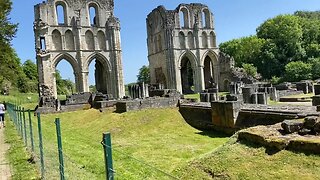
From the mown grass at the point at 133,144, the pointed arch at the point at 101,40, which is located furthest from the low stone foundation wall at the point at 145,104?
the pointed arch at the point at 101,40

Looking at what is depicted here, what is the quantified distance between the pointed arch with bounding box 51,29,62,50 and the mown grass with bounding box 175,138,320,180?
31449 mm

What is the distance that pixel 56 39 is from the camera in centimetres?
3619

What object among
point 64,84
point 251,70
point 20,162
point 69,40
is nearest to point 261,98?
point 20,162

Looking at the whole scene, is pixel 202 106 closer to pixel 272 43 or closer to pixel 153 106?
pixel 153 106

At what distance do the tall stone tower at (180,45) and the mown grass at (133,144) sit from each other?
66.9 feet

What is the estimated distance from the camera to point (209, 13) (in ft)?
146

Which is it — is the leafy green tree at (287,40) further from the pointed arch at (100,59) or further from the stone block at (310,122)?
the stone block at (310,122)

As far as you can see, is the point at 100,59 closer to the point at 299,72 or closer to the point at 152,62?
the point at 152,62

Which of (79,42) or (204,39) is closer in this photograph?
(79,42)

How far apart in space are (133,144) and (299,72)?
35.8m

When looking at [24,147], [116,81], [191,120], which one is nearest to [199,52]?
[116,81]

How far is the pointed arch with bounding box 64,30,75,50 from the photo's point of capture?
1444 inches

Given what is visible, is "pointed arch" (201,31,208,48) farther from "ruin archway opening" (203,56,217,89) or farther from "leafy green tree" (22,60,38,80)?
"leafy green tree" (22,60,38,80)

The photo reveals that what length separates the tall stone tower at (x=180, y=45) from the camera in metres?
40.6
